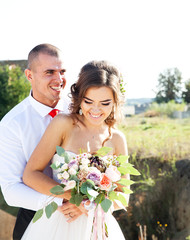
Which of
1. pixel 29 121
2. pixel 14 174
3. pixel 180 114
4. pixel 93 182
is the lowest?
pixel 180 114

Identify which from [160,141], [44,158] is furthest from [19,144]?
[160,141]

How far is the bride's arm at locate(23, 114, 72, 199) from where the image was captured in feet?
8.83

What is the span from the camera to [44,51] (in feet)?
11.3

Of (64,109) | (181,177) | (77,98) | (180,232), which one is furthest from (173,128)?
(77,98)

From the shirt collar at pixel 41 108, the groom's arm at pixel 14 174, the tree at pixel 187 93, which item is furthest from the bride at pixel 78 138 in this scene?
the tree at pixel 187 93

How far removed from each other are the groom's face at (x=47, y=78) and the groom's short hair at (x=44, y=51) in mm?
36

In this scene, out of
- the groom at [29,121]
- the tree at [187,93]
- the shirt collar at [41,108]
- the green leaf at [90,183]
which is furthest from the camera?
the tree at [187,93]

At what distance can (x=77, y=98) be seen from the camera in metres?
2.82

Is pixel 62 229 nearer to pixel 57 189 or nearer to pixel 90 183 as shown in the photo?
pixel 57 189

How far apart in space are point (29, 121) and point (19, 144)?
10.1 inches

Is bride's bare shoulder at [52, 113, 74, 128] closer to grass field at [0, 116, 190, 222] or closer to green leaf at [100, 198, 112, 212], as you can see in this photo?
green leaf at [100, 198, 112, 212]

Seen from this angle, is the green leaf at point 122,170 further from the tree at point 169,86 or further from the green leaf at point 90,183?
the tree at point 169,86

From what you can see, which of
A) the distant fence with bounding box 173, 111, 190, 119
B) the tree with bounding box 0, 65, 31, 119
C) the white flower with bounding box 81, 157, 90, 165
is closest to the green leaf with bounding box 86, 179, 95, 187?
the white flower with bounding box 81, 157, 90, 165

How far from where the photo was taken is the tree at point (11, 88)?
9500 millimetres
